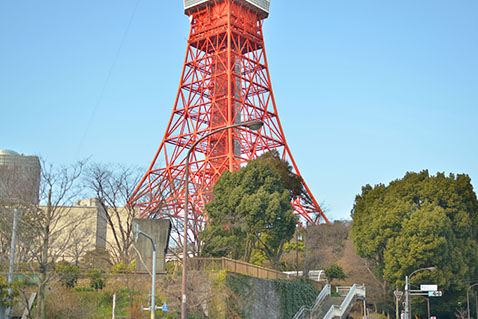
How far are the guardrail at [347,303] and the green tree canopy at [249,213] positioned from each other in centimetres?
376

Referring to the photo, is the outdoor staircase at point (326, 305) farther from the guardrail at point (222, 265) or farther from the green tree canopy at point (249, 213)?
the guardrail at point (222, 265)

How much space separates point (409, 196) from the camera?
38.4 meters

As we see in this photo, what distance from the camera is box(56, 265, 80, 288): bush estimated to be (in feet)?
82.7

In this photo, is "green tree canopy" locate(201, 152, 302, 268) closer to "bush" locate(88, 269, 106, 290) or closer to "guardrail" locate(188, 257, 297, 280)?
"guardrail" locate(188, 257, 297, 280)

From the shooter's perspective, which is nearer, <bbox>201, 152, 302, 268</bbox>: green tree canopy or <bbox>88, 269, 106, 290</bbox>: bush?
<bbox>88, 269, 106, 290</bbox>: bush

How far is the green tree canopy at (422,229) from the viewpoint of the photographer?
34.9 meters

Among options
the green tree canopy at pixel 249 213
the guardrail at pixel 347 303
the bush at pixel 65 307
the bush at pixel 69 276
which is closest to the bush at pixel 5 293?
the bush at pixel 65 307

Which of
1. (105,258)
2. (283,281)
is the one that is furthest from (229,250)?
(105,258)

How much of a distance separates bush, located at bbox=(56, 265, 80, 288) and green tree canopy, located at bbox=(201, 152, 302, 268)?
Answer: 6.78 m

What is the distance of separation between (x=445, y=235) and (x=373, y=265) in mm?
6023

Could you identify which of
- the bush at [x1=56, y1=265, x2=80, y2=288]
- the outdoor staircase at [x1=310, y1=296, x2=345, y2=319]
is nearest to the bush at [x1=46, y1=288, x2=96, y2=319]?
the bush at [x1=56, y1=265, x2=80, y2=288]

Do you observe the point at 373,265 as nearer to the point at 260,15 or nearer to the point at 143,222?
the point at 143,222

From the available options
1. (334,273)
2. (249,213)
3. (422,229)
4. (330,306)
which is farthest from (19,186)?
(422,229)

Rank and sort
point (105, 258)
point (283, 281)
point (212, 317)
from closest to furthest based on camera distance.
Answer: point (212, 317) < point (283, 281) < point (105, 258)
